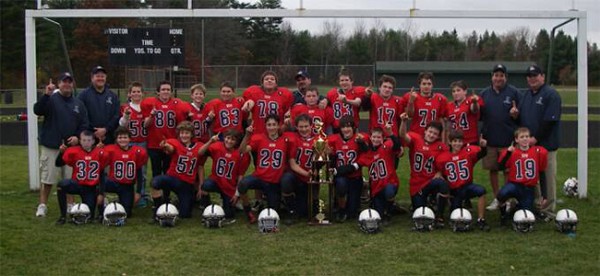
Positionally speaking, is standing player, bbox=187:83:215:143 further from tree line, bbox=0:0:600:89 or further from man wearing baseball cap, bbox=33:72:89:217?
tree line, bbox=0:0:600:89

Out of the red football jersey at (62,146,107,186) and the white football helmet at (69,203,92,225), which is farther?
the red football jersey at (62,146,107,186)

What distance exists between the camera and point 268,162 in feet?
25.8

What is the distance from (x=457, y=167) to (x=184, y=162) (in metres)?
3.42

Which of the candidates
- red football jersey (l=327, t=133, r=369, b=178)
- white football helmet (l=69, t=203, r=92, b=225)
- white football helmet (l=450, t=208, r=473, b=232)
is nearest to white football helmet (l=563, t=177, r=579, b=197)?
white football helmet (l=450, t=208, r=473, b=232)

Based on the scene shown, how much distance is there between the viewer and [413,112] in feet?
26.8

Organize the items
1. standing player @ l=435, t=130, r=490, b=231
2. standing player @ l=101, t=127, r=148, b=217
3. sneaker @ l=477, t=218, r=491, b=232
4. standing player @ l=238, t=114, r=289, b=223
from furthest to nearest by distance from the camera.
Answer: standing player @ l=101, t=127, r=148, b=217 → standing player @ l=238, t=114, r=289, b=223 → standing player @ l=435, t=130, r=490, b=231 → sneaker @ l=477, t=218, r=491, b=232

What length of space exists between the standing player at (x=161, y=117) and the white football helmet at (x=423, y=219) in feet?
11.3

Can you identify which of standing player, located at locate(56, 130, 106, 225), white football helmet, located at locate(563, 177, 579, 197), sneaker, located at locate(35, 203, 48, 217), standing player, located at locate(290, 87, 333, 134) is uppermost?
standing player, located at locate(290, 87, 333, 134)

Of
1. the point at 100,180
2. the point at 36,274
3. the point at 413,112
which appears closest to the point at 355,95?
the point at 413,112

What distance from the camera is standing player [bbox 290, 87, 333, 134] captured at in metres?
8.33

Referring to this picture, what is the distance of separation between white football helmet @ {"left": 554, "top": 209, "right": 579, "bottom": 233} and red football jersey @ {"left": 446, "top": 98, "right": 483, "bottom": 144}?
5.15 feet

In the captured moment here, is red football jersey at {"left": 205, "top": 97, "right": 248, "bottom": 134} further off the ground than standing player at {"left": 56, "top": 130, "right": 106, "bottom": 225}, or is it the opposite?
red football jersey at {"left": 205, "top": 97, "right": 248, "bottom": 134}

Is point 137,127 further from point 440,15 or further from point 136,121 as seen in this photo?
point 440,15

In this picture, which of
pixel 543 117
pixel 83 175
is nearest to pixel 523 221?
pixel 543 117
